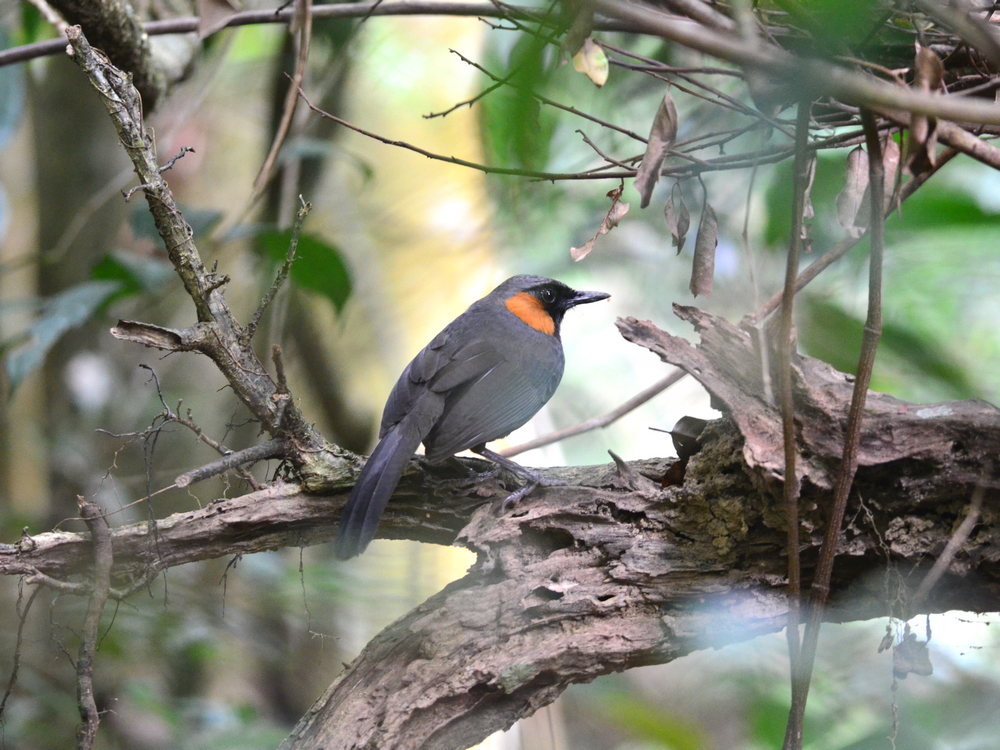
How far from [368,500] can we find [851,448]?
3.62 ft

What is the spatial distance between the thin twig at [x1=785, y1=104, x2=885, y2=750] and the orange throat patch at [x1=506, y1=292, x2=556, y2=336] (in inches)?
58.0

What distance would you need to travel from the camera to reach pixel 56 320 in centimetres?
279

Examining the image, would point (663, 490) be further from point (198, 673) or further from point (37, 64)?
point (37, 64)

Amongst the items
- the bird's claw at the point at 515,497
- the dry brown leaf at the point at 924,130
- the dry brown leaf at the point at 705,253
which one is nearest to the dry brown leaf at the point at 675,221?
the dry brown leaf at the point at 705,253

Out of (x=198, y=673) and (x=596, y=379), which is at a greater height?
(x=596, y=379)

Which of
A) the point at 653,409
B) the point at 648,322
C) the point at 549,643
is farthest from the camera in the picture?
the point at 653,409

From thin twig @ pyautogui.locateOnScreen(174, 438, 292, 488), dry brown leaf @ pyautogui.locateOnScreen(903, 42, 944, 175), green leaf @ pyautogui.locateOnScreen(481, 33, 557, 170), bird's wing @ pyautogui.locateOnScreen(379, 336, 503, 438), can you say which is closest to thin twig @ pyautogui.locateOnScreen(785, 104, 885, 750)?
dry brown leaf @ pyautogui.locateOnScreen(903, 42, 944, 175)

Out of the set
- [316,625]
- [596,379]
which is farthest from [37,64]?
[596,379]

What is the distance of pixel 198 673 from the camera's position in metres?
4.65

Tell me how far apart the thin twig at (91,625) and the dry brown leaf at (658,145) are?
1.36 meters

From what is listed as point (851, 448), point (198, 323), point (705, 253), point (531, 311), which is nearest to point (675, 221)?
point (705, 253)

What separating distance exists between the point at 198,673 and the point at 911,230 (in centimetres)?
461

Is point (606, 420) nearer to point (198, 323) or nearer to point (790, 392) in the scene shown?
point (790, 392)

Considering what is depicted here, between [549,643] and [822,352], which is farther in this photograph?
[822,352]
